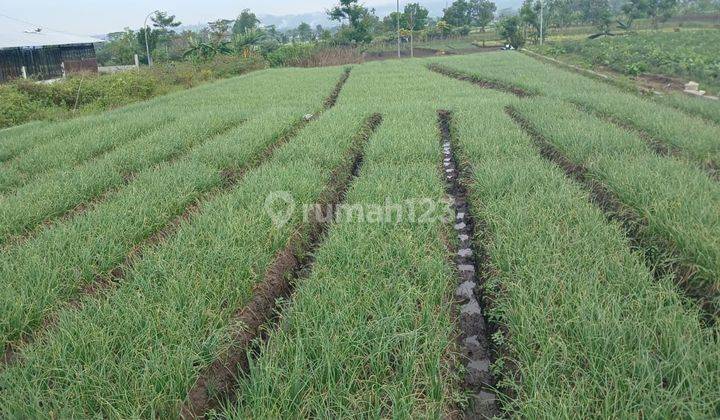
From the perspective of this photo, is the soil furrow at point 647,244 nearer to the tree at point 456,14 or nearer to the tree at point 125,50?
the tree at point 125,50

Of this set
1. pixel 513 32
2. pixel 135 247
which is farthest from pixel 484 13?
pixel 135 247

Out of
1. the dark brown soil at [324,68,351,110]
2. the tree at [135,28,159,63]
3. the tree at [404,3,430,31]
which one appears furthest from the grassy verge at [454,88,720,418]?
the tree at [404,3,430,31]

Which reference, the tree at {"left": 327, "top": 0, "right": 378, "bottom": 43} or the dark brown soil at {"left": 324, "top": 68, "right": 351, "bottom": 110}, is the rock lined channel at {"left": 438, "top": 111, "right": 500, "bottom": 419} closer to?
the dark brown soil at {"left": 324, "top": 68, "right": 351, "bottom": 110}

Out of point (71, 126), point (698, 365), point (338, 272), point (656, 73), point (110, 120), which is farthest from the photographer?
point (656, 73)

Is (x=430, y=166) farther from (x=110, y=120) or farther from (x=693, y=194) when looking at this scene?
(x=110, y=120)

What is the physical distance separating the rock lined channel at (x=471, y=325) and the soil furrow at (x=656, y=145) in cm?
215

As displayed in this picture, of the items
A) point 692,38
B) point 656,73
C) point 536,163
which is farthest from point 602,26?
point 536,163

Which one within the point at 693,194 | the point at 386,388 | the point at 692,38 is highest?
the point at 692,38

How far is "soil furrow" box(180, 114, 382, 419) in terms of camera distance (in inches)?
79.0

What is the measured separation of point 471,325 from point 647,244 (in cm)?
140

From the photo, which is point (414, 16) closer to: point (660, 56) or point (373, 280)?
point (660, 56)

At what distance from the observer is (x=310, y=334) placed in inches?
89.1

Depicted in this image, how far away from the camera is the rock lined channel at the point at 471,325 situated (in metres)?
2.03

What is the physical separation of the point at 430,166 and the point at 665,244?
2.28 m
